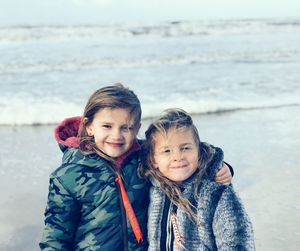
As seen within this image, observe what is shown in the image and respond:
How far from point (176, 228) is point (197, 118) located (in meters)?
4.87

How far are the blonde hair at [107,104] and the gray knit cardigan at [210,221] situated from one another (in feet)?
1.21

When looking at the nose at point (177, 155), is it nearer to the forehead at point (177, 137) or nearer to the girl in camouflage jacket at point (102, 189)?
the forehead at point (177, 137)

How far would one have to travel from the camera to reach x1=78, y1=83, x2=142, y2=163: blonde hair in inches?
107

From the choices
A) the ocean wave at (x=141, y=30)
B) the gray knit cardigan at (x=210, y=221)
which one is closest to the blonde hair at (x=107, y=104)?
the gray knit cardigan at (x=210, y=221)

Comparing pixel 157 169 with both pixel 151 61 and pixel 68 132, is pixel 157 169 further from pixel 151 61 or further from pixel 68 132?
pixel 151 61

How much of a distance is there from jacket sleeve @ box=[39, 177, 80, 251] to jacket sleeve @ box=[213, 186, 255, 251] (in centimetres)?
71

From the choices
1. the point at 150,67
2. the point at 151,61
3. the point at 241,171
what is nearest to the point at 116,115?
the point at 241,171

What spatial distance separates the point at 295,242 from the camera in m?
3.93

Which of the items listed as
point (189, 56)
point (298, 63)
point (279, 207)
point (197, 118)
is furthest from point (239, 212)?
point (189, 56)

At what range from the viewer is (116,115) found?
9.00 ft

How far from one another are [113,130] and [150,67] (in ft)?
32.7

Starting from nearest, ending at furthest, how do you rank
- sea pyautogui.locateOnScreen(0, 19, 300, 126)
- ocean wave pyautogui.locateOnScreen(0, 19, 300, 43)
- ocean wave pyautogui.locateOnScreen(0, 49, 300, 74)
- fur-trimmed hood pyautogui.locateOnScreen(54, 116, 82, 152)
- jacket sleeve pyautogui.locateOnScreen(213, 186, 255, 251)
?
jacket sleeve pyautogui.locateOnScreen(213, 186, 255, 251) < fur-trimmed hood pyautogui.locateOnScreen(54, 116, 82, 152) < sea pyautogui.locateOnScreen(0, 19, 300, 126) < ocean wave pyautogui.locateOnScreen(0, 49, 300, 74) < ocean wave pyautogui.locateOnScreen(0, 19, 300, 43)

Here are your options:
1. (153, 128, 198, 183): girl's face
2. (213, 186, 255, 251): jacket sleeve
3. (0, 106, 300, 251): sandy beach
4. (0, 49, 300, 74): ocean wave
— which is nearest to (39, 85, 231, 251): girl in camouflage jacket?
(153, 128, 198, 183): girl's face

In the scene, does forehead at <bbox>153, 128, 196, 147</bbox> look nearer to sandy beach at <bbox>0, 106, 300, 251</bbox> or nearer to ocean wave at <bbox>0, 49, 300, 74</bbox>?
sandy beach at <bbox>0, 106, 300, 251</bbox>
